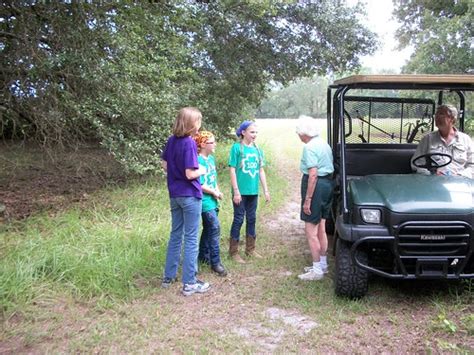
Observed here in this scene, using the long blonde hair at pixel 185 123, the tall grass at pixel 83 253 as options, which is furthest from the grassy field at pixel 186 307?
the long blonde hair at pixel 185 123

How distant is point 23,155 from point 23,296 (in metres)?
8.83

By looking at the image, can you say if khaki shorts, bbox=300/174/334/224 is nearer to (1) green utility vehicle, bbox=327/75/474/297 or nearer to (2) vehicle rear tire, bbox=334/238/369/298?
(1) green utility vehicle, bbox=327/75/474/297

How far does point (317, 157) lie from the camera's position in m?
4.35

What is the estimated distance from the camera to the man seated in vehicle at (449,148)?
180 inches

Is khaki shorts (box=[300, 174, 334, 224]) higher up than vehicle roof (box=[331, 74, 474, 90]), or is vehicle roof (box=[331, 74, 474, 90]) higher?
vehicle roof (box=[331, 74, 474, 90])

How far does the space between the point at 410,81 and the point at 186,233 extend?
2.43 m

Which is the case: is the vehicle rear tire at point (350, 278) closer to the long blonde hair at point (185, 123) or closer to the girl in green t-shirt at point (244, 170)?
the girl in green t-shirt at point (244, 170)

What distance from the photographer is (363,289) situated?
394cm

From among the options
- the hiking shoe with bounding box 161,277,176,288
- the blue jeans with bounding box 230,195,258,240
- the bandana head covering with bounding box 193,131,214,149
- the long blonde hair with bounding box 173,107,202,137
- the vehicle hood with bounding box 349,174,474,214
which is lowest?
the hiking shoe with bounding box 161,277,176,288

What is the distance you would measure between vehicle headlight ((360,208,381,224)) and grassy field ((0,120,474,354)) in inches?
28.9

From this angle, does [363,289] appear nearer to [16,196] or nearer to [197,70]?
[16,196]

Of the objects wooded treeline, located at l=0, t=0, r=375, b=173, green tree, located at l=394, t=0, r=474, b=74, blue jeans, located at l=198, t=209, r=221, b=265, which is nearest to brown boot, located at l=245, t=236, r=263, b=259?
blue jeans, located at l=198, t=209, r=221, b=265

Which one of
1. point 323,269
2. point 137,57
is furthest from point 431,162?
point 137,57

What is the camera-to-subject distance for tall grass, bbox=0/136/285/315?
395 centimetres
